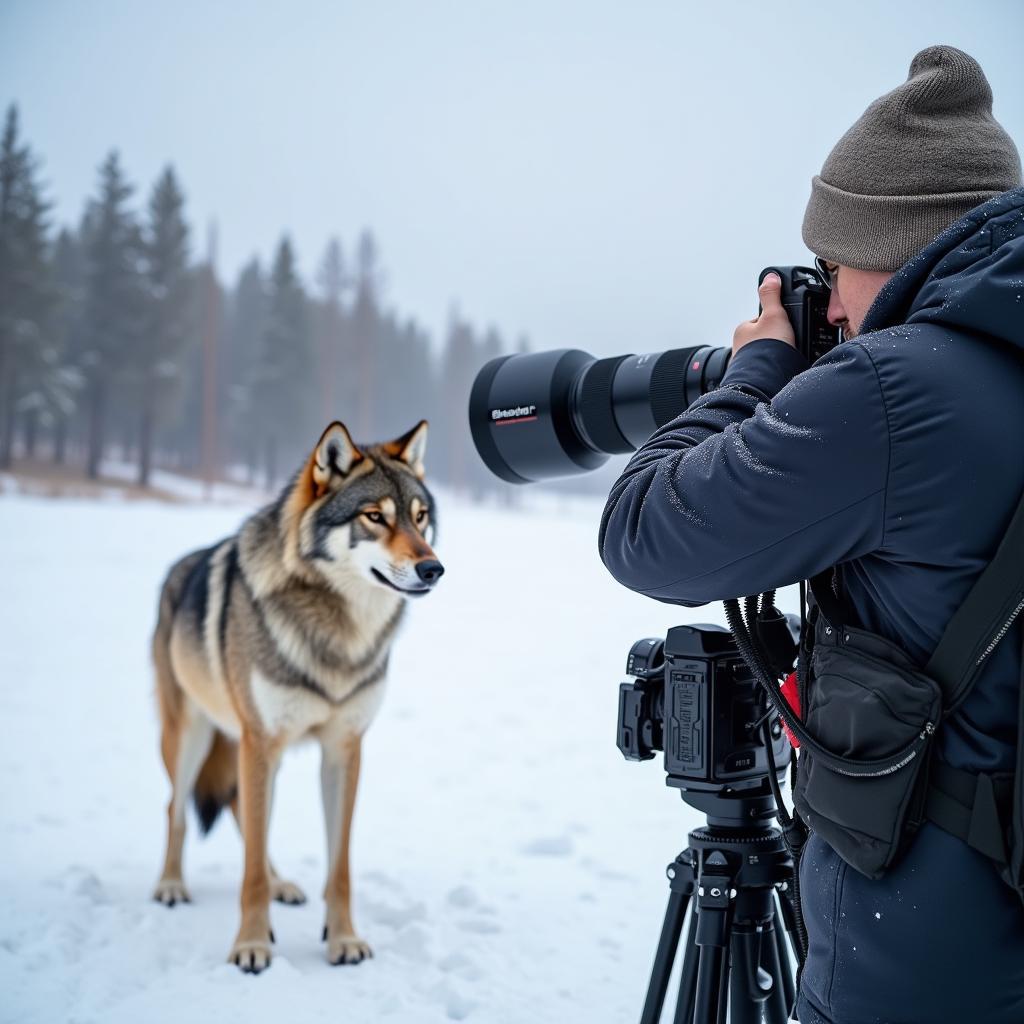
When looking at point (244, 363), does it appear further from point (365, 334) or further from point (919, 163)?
point (919, 163)

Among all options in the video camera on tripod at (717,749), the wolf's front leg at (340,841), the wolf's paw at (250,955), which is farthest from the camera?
the wolf's front leg at (340,841)

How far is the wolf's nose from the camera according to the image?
7.89 ft

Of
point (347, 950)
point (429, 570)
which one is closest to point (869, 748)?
point (429, 570)

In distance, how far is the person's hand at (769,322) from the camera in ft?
3.85

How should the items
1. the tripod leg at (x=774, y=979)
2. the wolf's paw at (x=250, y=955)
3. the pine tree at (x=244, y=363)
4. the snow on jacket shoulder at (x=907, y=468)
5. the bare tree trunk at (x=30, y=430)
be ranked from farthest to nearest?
the pine tree at (x=244, y=363) < the bare tree trunk at (x=30, y=430) < the wolf's paw at (x=250, y=955) < the tripod leg at (x=774, y=979) < the snow on jacket shoulder at (x=907, y=468)

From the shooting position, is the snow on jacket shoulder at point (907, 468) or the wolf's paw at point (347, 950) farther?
the wolf's paw at point (347, 950)

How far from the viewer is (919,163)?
3.16 feet

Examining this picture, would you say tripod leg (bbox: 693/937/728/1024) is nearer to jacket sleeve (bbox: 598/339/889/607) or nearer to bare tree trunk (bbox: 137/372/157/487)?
jacket sleeve (bbox: 598/339/889/607)

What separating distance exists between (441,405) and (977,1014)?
78.5ft

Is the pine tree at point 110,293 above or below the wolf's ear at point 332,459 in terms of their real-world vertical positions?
above

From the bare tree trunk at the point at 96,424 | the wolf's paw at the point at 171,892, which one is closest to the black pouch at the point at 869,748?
the wolf's paw at the point at 171,892

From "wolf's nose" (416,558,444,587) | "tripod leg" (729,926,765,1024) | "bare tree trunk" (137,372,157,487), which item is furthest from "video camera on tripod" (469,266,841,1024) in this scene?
"bare tree trunk" (137,372,157,487)

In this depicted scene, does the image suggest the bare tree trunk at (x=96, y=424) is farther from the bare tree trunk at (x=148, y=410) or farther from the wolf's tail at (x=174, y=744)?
the wolf's tail at (x=174, y=744)

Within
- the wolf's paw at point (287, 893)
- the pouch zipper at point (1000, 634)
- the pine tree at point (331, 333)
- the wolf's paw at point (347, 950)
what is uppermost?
the pine tree at point (331, 333)
